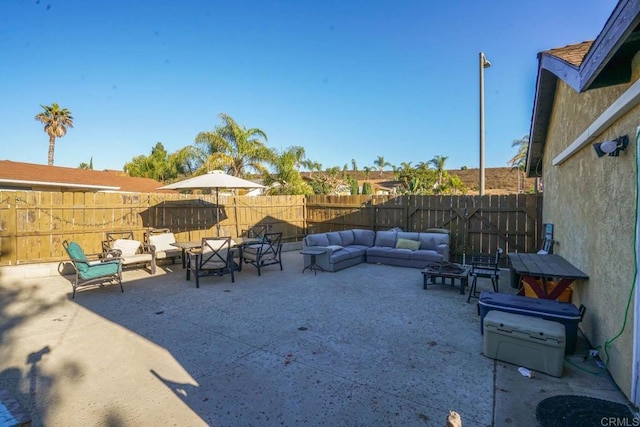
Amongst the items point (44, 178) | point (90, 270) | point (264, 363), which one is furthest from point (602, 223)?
point (44, 178)

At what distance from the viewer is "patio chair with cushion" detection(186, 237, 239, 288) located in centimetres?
648

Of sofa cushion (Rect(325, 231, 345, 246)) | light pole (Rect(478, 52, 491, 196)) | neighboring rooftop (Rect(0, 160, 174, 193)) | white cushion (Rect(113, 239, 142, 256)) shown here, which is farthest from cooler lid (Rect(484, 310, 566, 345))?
neighboring rooftop (Rect(0, 160, 174, 193))

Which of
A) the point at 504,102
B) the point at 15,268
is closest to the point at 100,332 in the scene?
the point at 15,268

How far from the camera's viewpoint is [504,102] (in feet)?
42.0

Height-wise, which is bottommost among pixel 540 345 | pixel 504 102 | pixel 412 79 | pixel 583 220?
pixel 540 345

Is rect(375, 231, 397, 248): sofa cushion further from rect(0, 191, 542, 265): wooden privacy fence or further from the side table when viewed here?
the side table

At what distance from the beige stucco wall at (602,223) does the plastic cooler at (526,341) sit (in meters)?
0.42

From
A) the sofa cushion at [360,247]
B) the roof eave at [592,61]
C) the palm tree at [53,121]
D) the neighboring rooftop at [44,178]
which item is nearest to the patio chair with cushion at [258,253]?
the sofa cushion at [360,247]

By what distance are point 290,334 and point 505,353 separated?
2.33m

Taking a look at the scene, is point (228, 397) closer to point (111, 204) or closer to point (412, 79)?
point (111, 204)

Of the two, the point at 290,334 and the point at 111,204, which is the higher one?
the point at 111,204

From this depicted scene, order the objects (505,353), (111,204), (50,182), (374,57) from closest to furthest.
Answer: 1. (505,353)
2. (111,204)
3. (50,182)
4. (374,57)

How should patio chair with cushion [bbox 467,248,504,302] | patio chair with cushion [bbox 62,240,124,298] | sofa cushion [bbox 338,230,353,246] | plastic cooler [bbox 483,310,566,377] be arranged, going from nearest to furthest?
plastic cooler [bbox 483,310,566,377]
patio chair with cushion [bbox 467,248,504,302]
patio chair with cushion [bbox 62,240,124,298]
sofa cushion [bbox 338,230,353,246]

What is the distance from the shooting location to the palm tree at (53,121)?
23188mm
